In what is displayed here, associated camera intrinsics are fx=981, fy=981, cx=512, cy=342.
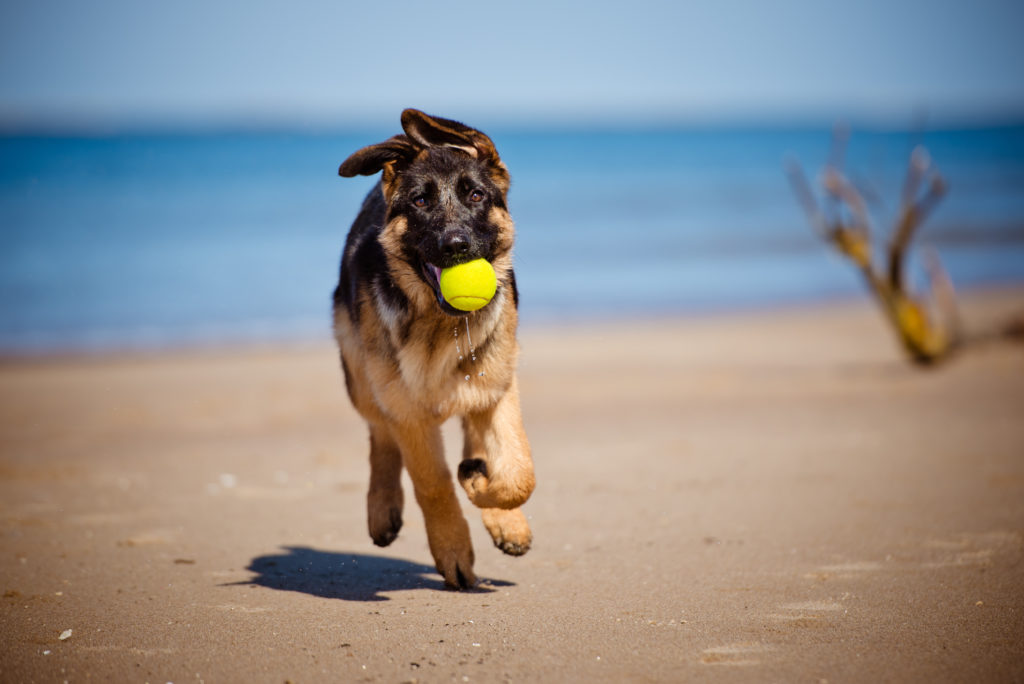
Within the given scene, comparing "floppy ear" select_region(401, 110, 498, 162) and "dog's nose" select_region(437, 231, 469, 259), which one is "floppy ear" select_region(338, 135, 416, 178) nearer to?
"floppy ear" select_region(401, 110, 498, 162)

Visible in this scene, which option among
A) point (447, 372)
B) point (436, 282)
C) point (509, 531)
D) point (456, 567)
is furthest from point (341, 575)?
point (436, 282)

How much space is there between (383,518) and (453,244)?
168cm

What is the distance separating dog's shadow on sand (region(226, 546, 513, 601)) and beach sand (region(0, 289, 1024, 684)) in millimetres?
21

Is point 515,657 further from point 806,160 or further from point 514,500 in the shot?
point 806,160

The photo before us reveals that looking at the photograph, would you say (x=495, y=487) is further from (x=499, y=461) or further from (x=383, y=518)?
(x=383, y=518)

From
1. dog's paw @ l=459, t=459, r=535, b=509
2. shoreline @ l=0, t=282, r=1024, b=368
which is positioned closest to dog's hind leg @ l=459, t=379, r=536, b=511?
dog's paw @ l=459, t=459, r=535, b=509

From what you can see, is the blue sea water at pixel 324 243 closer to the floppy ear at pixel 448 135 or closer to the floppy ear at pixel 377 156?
the floppy ear at pixel 448 135

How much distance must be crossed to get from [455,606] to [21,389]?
24.7 feet

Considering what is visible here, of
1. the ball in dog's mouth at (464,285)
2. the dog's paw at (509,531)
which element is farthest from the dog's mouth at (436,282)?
the dog's paw at (509,531)

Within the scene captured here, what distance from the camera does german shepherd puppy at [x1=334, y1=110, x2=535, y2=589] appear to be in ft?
14.6

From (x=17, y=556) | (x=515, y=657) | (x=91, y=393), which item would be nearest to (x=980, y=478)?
(x=515, y=657)

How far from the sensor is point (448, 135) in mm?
4586

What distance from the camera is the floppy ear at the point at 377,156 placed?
432 cm

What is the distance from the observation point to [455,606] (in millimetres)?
4355
